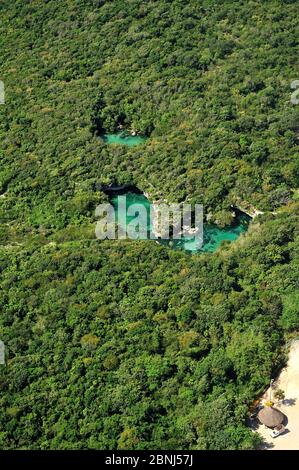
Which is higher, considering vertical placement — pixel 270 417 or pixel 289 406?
pixel 270 417

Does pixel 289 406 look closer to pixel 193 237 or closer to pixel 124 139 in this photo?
pixel 193 237

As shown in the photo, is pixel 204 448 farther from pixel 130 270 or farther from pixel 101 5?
pixel 101 5

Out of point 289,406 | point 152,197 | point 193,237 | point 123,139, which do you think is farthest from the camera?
point 123,139

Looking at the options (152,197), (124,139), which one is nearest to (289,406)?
(152,197)

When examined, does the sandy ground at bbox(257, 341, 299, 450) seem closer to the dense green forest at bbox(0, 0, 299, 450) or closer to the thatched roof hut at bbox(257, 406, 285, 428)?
the thatched roof hut at bbox(257, 406, 285, 428)

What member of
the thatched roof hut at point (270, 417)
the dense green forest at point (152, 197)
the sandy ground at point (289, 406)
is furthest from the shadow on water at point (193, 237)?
the thatched roof hut at point (270, 417)

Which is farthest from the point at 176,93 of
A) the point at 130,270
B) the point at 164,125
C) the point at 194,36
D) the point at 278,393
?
the point at 278,393

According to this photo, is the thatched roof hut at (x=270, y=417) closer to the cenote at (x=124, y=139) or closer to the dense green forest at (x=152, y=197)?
the dense green forest at (x=152, y=197)
